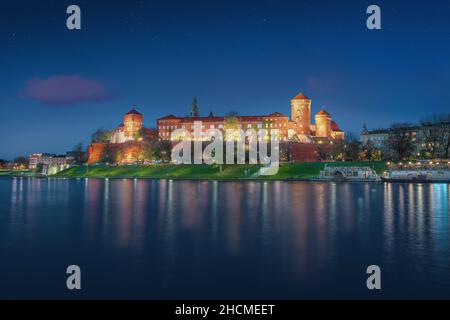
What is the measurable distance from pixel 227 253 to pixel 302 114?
85.5 m

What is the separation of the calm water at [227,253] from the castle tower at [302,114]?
7423 cm

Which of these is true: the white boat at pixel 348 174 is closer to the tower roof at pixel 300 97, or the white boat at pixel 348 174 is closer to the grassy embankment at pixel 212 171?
the grassy embankment at pixel 212 171

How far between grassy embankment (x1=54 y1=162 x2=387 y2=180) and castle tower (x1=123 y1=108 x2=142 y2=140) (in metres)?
33.5

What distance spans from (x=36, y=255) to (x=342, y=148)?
204 feet

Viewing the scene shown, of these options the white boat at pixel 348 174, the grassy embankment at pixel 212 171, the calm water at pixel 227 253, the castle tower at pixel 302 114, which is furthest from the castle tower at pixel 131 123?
the calm water at pixel 227 253

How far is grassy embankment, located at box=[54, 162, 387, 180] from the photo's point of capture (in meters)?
53.7

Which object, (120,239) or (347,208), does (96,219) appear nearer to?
(120,239)

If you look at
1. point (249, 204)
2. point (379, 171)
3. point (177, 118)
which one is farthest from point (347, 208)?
point (177, 118)

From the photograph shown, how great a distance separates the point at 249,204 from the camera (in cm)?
2353

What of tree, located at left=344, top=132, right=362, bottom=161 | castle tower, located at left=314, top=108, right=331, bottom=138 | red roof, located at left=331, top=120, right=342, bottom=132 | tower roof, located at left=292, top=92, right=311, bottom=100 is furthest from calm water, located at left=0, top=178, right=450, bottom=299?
red roof, located at left=331, top=120, right=342, bottom=132

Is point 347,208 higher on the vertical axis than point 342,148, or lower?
lower

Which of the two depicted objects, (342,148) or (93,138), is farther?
(93,138)

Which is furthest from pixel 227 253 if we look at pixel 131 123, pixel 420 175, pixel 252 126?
pixel 131 123
